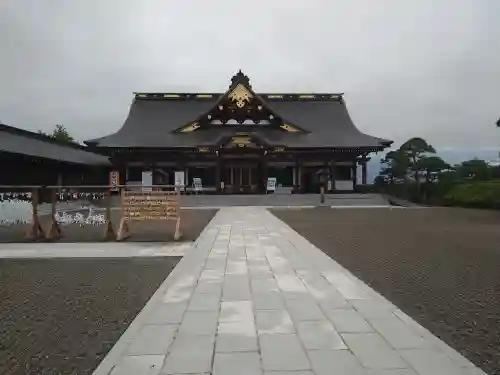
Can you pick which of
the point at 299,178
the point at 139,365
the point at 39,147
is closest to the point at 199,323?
the point at 139,365

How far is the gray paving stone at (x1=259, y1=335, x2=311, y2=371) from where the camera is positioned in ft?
A: 9.80

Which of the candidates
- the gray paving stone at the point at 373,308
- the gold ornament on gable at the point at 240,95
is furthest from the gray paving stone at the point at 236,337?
the gold ornament on gable at the point at 240,95

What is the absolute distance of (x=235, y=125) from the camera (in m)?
30.1

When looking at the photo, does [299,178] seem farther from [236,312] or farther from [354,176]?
[236,312]

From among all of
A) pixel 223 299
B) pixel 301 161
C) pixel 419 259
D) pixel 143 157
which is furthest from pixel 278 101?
pixel 223 299

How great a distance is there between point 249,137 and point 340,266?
20444 mm

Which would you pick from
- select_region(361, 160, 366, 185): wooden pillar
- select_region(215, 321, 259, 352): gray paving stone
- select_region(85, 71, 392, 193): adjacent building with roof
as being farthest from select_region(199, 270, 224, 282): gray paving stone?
select_region(361, 160, 366, 185): wooden pillar

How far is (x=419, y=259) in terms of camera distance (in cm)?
704

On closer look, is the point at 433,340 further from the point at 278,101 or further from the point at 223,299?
the point at 278,101

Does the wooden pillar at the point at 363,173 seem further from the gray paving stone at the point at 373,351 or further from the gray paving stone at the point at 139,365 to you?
the gray paving stone at the point at 139,365

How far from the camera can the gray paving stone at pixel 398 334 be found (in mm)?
3378

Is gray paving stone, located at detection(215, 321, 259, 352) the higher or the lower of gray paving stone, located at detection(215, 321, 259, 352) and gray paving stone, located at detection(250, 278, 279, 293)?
the lower

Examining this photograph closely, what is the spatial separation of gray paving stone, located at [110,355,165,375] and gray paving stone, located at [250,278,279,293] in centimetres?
207

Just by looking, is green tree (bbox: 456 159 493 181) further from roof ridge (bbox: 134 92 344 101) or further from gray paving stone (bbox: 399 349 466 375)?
gray paving stone (bbox: 399 349 466 375)
